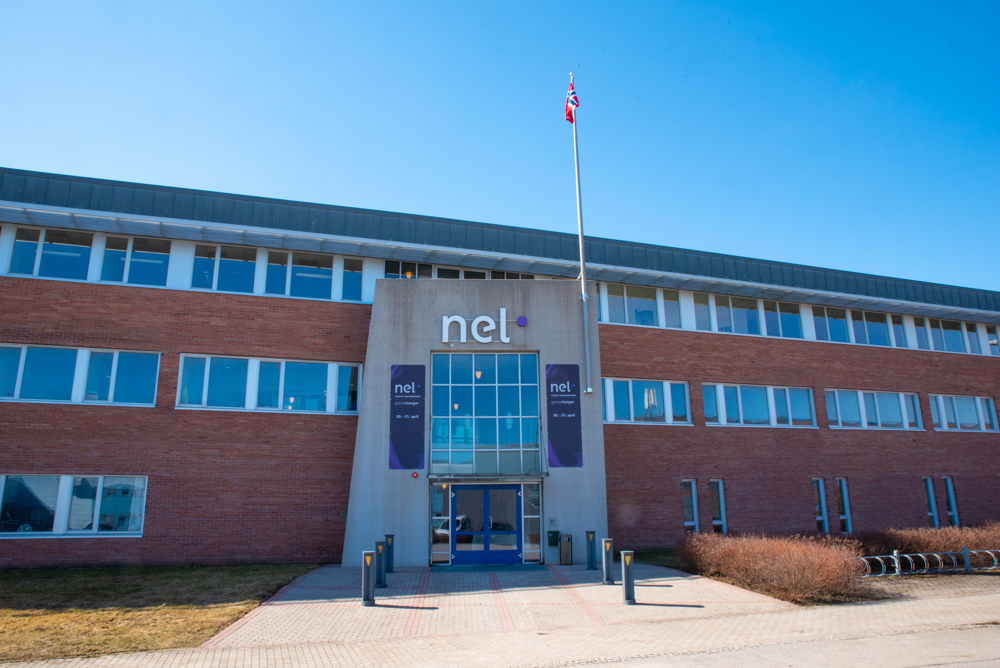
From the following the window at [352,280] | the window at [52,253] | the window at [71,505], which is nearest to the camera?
the window at [71,505]

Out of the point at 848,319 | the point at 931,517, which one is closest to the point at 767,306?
the point at 848,319

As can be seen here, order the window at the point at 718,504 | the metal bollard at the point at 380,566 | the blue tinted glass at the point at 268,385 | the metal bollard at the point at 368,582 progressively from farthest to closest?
the window at the point at 718,504 → the blue tinted glass at the point at 268,385 → the metal bollard at the point at 380,566 → the metal bollard at the point at 368,582

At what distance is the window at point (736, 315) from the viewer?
23.4 m

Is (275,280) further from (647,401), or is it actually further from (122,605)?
(647,401)

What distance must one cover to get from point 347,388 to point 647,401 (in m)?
9.60

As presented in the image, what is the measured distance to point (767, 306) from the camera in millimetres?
24266

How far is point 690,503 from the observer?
21.4m

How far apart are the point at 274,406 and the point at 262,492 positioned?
2.35 m

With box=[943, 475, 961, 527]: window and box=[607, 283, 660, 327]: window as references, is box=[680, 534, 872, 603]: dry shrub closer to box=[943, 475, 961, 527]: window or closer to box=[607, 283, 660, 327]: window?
box=[607, 283, 660, 327]: window

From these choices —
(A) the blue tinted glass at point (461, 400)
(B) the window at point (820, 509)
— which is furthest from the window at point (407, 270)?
(B) the window at point (820, 509)

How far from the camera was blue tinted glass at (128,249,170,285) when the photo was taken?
59.8 ft

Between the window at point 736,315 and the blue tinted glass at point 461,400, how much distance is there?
34.1 ft

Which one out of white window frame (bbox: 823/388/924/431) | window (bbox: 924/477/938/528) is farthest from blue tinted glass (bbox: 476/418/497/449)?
window (bbox: 924/477/938/528)

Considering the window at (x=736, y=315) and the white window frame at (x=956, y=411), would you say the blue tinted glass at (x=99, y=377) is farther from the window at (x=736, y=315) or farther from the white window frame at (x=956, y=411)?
the white window frame at (x=956, y=411)
